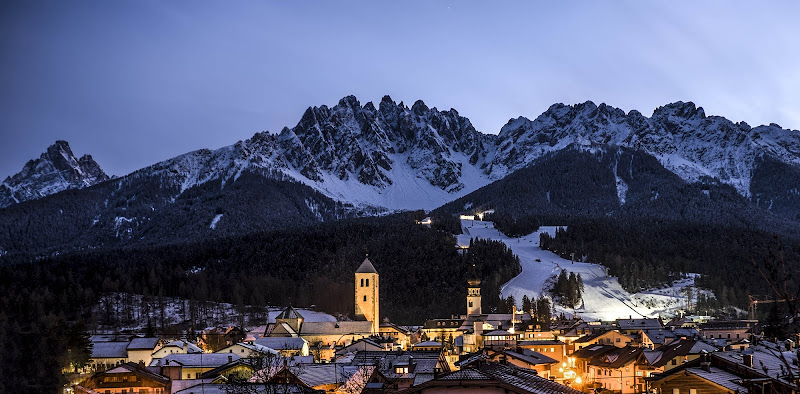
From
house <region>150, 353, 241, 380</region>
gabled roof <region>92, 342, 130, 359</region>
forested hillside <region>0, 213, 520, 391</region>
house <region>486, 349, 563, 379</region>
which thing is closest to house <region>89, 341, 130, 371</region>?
gabled roof <region>92, 342, 130, 359</region>

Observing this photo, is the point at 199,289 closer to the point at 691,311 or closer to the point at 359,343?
the point at 359,343

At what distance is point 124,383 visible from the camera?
60.2 metres

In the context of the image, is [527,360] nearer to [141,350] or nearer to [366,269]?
[141,350]

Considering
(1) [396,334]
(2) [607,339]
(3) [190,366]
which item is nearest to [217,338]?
(1) [396,334]

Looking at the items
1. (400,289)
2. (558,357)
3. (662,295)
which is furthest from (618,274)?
(558,357)

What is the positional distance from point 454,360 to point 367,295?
134ft

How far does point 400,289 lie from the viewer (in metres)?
160

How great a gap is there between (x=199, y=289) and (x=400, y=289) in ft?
119

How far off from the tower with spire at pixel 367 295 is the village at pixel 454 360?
0.52 feet

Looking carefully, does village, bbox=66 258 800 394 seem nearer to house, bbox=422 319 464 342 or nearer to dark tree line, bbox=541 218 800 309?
house, bbox=422 319 464 342

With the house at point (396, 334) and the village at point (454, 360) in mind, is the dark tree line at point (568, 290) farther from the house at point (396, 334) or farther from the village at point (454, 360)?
the house at point (396, 334)

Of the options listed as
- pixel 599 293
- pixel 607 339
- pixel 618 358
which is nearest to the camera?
pixel 618 358

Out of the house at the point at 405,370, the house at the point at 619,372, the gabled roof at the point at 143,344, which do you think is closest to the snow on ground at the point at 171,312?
the gabled roof at the point at 143,344

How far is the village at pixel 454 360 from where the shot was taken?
109 feet
